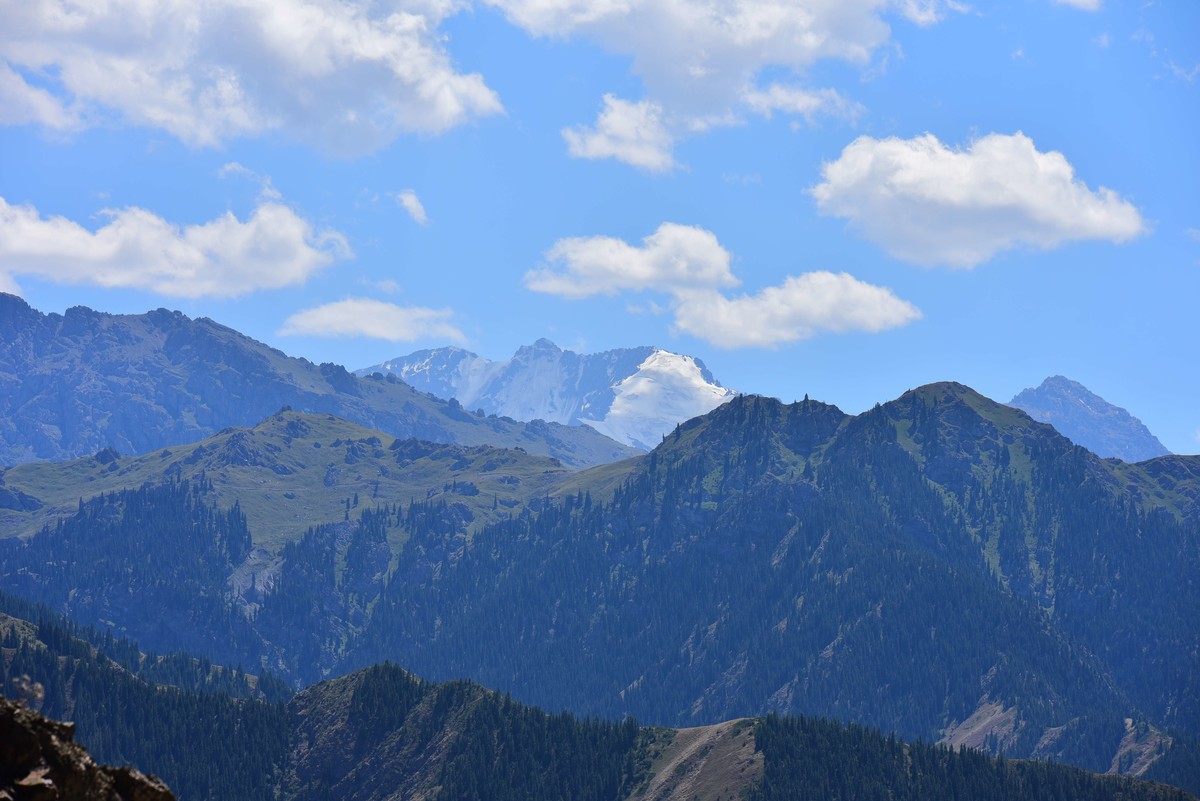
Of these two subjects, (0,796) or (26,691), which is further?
(26,691)

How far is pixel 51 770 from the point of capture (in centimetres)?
5459

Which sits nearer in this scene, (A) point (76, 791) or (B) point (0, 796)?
(B) point (0, 796)

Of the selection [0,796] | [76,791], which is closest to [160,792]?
[76,791]

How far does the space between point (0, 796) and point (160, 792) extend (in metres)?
7.98

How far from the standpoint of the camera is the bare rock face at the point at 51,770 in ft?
174

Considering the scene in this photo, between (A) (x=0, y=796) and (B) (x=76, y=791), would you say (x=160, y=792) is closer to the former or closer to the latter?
(B) (x=76, y=791)

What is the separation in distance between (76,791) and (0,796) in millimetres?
5001

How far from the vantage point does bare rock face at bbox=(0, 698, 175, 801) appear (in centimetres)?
5291

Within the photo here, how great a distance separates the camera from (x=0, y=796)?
166 ft

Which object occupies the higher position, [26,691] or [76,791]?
[26,691]

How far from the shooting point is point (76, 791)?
55.5 metres

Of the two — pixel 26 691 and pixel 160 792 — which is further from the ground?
pixel 26 691

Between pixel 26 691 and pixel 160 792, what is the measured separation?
21.8 ft

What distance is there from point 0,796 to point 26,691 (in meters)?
6.13
